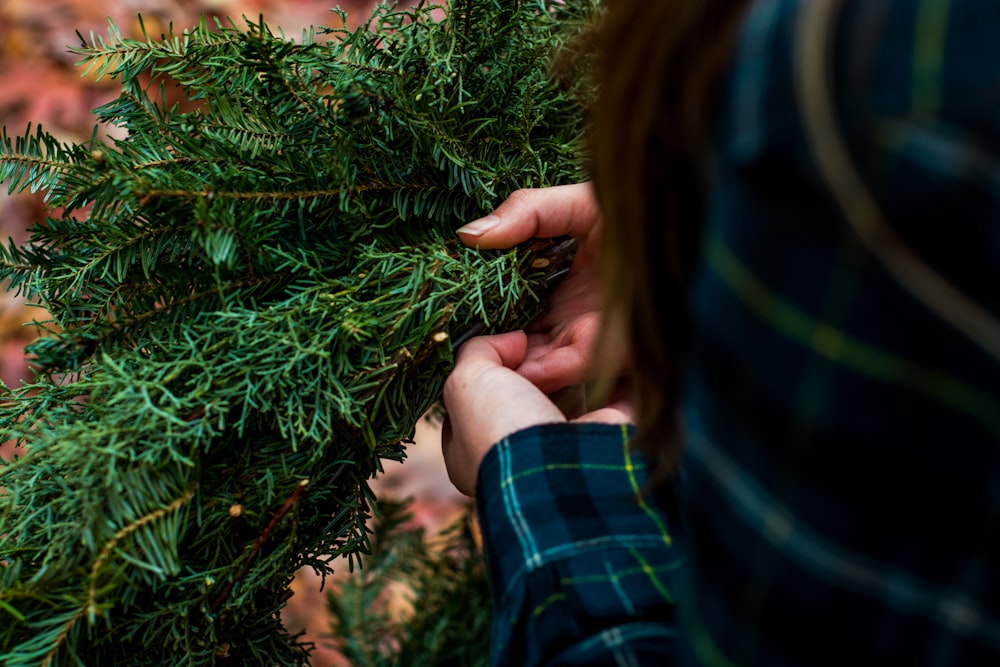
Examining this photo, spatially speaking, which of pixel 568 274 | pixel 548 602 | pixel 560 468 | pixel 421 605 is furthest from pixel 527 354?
pixel 421 605

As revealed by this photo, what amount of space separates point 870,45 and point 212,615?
2.03 feet

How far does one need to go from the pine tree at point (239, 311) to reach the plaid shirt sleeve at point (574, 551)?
0.15 metres

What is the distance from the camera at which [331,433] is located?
667 mm

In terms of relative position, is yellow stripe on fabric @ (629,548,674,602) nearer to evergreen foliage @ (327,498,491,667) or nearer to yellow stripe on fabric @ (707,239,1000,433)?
yellow stripe on fabric @ (707,239,1000,433)

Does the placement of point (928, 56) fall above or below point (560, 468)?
above

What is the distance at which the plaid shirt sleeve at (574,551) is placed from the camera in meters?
0.56

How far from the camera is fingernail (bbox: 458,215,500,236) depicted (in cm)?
78

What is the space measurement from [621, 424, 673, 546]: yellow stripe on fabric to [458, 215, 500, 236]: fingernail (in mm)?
238

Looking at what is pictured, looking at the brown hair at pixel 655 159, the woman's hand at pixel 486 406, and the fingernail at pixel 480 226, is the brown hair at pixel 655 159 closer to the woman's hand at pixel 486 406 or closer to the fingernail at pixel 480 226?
the woman's hand at pixel 486 406

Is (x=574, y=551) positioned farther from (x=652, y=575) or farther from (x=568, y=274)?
(x=568, y=274)

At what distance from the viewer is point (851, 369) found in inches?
12.6

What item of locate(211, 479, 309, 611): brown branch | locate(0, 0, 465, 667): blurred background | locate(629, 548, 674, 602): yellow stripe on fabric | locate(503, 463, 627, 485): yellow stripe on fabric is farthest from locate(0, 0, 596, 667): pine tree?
locate(0, 0, 465, 667): blurred background

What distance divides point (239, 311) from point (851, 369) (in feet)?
1.72

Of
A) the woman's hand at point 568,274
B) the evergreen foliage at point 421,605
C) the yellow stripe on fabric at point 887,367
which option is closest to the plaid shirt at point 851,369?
the yellow stripe on fabric at point 887,367
